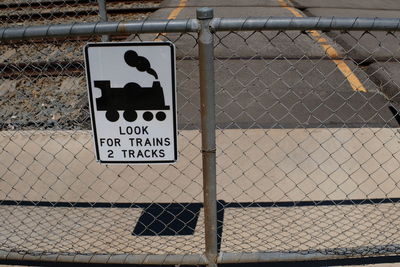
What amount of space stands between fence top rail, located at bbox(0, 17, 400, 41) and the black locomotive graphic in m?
0.22

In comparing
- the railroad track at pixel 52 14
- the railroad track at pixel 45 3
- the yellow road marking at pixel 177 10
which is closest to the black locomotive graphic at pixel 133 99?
the yellow road marking at pixel 177 10

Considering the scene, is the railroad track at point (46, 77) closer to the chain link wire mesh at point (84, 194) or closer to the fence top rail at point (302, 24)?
the chain link wire mesh at point (84, 194)

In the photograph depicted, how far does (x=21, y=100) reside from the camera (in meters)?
6.50

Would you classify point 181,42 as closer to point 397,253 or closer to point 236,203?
point 236,203

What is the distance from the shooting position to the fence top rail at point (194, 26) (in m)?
2.68

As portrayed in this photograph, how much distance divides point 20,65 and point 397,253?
6182 mm

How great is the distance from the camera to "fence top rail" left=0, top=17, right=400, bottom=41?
2682mm

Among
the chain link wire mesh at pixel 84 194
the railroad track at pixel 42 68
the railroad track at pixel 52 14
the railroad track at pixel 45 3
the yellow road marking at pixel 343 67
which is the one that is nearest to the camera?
the chain link wire mesh at pixel 84 194

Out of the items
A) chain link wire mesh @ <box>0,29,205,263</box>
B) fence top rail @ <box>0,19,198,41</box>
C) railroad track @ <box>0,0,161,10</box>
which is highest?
fence top rail @ <box>0,19,198,41</box>

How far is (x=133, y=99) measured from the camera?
2.79 m

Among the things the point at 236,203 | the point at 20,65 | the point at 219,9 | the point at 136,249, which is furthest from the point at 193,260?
the point at 219,9

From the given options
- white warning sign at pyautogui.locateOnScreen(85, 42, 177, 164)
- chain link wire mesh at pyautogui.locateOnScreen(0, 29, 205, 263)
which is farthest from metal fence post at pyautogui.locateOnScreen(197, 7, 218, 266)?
chain link wire mesh at pyautogui.locateOnScreen(0, 29, 205, 263)

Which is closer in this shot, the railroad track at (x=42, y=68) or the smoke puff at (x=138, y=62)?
the smoke puff at (x=138, y=62)

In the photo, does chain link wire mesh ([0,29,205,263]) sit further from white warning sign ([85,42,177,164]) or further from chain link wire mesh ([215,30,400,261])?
white warning sign ([85,42,177,164])
